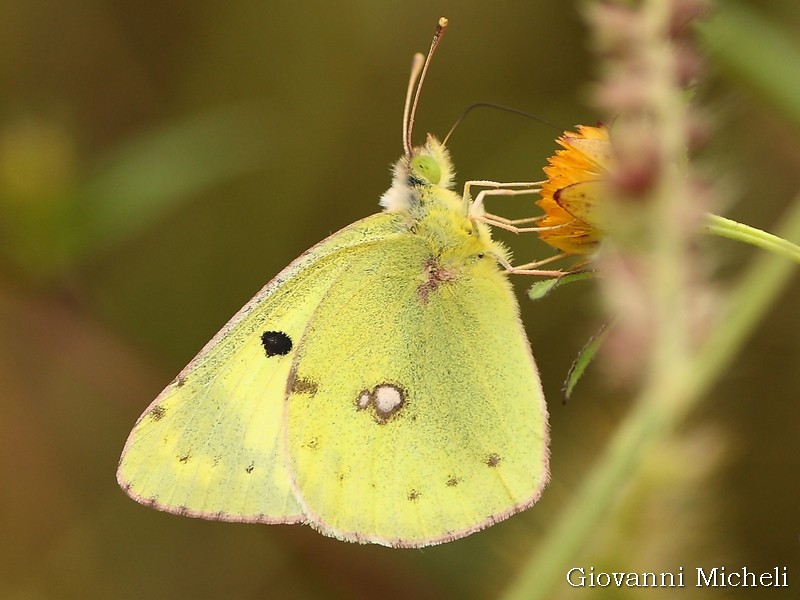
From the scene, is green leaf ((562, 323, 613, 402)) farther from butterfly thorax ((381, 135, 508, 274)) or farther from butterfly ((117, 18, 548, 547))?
butterfly thorax ((381, 135, 508, 274))

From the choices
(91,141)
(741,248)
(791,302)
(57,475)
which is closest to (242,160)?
(91,141)

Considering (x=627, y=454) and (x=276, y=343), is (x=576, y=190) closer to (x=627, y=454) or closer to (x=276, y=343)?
(x=627, y=454)

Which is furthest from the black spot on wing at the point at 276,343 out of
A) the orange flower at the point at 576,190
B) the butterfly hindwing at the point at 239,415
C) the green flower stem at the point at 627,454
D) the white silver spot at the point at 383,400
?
the green flower stem at the point at 627,454

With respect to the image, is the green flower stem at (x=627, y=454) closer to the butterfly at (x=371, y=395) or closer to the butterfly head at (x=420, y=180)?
the butterfly at (x=371, y=395)

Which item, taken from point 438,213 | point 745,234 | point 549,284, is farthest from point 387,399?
point 745,234

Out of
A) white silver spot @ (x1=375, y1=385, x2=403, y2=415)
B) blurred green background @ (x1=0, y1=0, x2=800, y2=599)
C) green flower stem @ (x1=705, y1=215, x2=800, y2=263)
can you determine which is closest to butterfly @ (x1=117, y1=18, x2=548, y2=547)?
white silver spot @ (x1=375, y1=385, x2=403, y2=415)

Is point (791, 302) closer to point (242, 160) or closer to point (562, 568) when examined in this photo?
point (242, 160)

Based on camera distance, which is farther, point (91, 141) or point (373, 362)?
point (91, 141)
